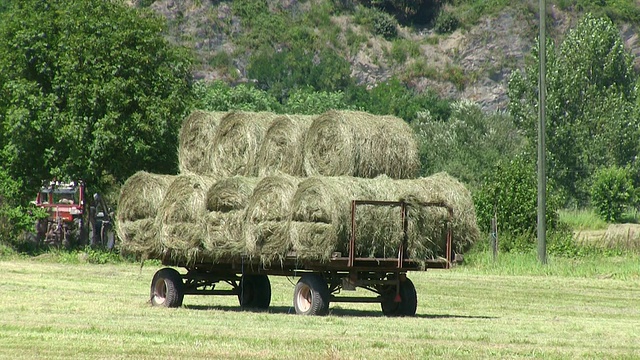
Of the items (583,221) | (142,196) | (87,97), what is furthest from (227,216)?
(583,221)

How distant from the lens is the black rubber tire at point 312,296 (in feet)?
66.3

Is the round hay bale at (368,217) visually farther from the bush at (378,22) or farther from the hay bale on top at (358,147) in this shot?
the bush at (378,22)

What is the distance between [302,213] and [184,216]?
252cm

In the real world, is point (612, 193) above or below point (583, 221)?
above

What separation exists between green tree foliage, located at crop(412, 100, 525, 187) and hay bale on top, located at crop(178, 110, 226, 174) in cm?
5396

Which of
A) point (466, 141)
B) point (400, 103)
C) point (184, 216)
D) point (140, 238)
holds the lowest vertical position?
point (140, 238)

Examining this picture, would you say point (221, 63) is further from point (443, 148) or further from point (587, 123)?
point (587, 123)

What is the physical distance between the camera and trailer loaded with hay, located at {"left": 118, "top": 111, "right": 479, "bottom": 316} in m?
20.1

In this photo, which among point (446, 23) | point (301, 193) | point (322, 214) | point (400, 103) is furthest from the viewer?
point (446, 23)

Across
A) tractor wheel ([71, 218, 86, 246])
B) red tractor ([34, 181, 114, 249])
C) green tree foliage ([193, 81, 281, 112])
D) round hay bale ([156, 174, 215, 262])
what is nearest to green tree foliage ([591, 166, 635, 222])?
green tree foliage ([193, 81, 281, 112])

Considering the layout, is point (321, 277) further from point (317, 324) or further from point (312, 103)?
point (312, 103)

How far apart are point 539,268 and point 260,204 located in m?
17.2

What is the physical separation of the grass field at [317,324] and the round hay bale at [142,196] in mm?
1558

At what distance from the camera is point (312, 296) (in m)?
20.3
